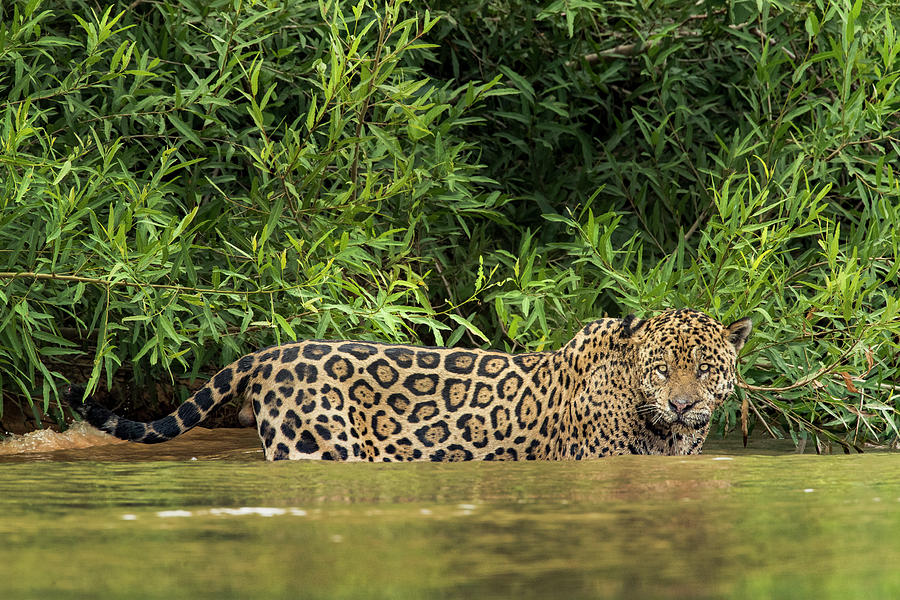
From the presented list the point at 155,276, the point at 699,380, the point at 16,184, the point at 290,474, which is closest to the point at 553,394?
the point at 699,380

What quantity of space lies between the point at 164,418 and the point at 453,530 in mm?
2903

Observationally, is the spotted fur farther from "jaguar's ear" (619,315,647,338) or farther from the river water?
the river water

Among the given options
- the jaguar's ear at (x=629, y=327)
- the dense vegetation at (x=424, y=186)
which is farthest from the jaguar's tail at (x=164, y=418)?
the jaguar's ear at (x=629, y=327)

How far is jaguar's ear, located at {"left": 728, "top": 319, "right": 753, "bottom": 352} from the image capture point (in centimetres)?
636

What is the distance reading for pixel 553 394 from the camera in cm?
653

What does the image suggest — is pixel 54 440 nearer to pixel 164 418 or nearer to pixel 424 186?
pixel 164 418

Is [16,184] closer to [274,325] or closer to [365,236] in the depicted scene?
[274,325]

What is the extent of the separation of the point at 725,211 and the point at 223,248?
2.88 metres

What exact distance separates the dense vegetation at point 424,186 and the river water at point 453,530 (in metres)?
1.14

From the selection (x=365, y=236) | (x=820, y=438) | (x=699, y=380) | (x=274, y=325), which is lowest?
(x=820, y=438)

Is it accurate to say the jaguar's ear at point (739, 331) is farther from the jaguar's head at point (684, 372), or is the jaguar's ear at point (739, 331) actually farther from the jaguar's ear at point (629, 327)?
the jaguar's ear at point (629, 327)

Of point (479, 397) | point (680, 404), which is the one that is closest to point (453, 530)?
point (680, 404)

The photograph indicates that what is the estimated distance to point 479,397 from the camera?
655cm

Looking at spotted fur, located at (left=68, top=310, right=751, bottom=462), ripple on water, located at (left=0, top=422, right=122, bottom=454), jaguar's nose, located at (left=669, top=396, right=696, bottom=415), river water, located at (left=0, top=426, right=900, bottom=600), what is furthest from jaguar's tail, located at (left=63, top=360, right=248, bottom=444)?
jaguar's nose, located at (left=669, top=396, right=696, bottom=415)
